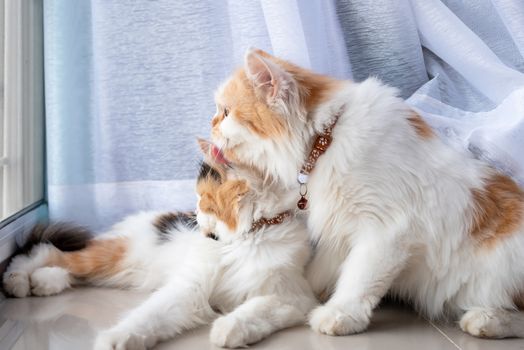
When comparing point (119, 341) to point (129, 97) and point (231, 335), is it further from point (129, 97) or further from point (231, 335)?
point (129, 97)

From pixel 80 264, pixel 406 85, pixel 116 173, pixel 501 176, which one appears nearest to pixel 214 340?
pixel 80 264

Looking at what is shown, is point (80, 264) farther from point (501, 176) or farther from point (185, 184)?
point (501, 176)

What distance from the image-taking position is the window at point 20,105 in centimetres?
186

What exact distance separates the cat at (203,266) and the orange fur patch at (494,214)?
1.35ft

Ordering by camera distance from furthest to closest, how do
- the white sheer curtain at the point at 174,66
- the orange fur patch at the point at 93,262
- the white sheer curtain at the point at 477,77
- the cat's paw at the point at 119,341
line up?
the white sheer curtain at the point at 174,66 < the orange fur patch at the point at 93,262 < the white sheer curtain at the point at 477,77 < the cat's paw at the point at 119,341

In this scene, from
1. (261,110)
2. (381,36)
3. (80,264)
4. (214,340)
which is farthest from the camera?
(381,36)

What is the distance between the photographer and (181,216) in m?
1.69

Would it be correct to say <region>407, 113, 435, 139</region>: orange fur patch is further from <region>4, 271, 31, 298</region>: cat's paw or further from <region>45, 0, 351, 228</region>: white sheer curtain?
<region>4, 271, 31, 298</region>: cat's paw

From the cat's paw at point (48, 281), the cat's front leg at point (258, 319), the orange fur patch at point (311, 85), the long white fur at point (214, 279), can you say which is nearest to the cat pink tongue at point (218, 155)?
the long white fur at point (214, 279)

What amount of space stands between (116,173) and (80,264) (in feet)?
1.50

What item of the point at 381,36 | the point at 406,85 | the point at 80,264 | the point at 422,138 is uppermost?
the point at 381,36

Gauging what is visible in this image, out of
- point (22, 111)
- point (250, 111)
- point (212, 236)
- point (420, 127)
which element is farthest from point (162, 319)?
point (22, 111)

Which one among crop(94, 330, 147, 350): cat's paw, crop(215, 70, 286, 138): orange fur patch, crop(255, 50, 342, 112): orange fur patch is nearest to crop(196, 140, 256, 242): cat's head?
crop(215, 70, 286, 138): orange fur patch

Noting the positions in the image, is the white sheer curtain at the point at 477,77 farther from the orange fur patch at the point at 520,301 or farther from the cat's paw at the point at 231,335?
the cat's paw at the point at 231,335
